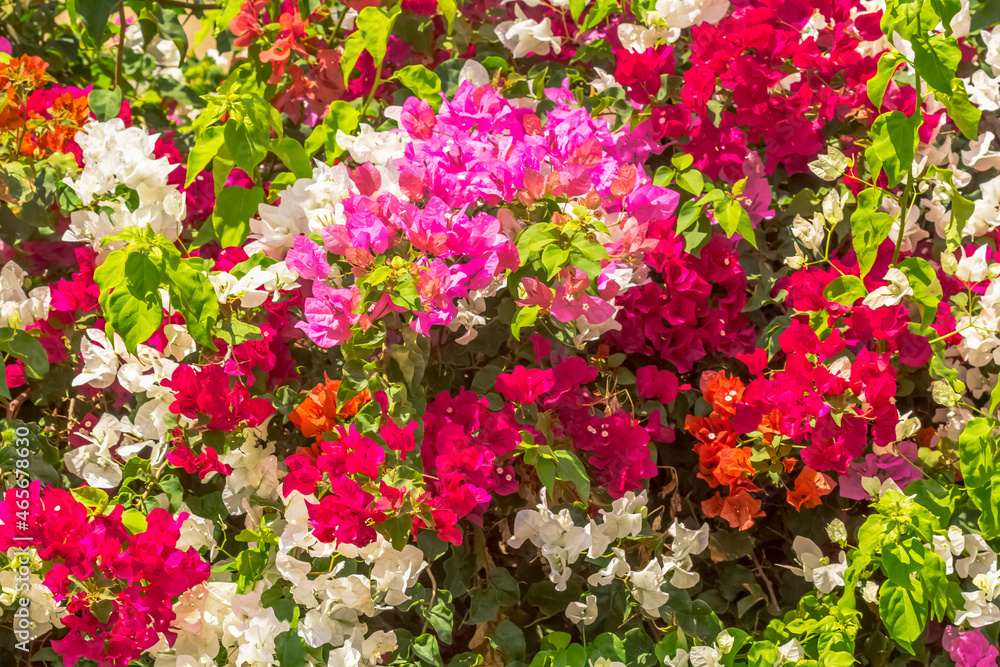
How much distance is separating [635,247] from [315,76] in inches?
25.8

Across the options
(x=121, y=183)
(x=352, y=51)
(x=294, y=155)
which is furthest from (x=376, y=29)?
(x=121, y=183)

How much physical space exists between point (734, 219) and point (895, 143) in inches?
8.5

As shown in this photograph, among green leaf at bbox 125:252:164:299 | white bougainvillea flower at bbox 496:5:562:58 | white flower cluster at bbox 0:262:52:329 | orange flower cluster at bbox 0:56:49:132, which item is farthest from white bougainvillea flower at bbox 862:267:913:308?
orange flower cluster at bbox 0:56:49:132

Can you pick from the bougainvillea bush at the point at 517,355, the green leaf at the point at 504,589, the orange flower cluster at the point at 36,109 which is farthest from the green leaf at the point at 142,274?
the green leaf at the point at 504,589

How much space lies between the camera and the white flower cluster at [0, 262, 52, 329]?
49.1 inches

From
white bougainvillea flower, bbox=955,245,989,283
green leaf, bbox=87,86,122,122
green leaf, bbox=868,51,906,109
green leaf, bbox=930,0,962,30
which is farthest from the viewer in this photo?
green leaf, bbox=87,86,122,122

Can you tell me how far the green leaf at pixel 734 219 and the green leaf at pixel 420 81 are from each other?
45 cm

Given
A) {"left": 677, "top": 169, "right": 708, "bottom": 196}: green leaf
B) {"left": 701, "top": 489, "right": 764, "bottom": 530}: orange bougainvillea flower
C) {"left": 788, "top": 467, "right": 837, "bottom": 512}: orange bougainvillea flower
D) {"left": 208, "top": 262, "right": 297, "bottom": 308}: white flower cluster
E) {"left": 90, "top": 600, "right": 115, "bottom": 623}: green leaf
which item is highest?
{"left": 677, "top": 169, "right": 708, "bottom": 196}: green leaf

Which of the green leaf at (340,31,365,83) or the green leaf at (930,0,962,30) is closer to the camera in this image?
the green leaf at (930,0,962,30)

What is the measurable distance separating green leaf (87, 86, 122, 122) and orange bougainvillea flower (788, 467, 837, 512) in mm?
1247

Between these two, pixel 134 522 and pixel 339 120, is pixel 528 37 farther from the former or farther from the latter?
pixel 134 522

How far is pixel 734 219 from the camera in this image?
1.17 m

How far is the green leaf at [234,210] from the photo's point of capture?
3.97 ft

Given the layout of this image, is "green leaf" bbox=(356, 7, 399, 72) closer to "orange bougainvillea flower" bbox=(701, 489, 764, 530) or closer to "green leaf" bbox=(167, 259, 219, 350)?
"green leaf" bbox=(167, 259, 219, 350)
